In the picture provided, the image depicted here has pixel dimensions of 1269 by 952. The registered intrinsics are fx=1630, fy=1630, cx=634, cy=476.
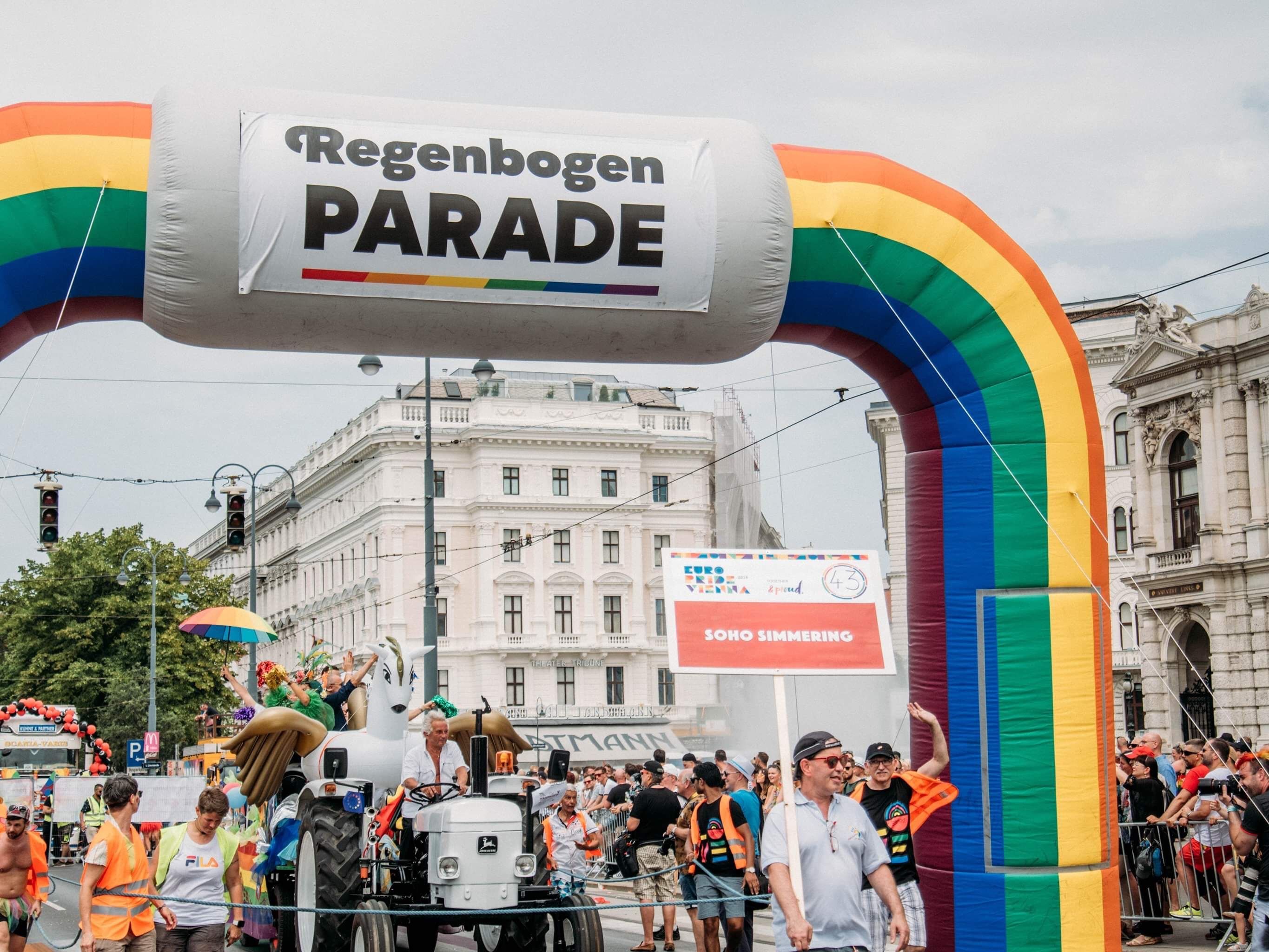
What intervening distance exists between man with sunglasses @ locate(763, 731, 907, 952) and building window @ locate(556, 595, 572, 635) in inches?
2554

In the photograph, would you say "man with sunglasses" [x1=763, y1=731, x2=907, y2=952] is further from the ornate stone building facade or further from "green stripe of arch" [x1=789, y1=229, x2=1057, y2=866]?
the ornate stone building facade

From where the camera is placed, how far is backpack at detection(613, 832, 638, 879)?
14930 mm

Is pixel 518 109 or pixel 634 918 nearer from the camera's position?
pixel 518 109

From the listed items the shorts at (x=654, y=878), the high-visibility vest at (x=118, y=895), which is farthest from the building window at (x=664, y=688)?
the high-visibility vest at (x=118, y=895)

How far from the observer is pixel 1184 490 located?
150 feet

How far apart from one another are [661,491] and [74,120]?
6547 cm

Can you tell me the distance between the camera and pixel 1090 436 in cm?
1063

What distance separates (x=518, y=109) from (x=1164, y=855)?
29.0 feet

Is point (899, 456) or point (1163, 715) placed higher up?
point (899, 456)

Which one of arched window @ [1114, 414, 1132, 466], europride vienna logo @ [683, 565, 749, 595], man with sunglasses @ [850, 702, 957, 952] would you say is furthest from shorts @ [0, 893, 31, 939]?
arched window @ [1114, 414, 1132, 466]

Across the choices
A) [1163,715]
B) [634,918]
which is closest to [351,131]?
[634,918]

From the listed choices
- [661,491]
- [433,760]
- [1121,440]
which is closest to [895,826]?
[433,760]

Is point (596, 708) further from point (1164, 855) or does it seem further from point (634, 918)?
point (1164, 855)

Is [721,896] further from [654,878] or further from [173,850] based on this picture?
[173,850]
